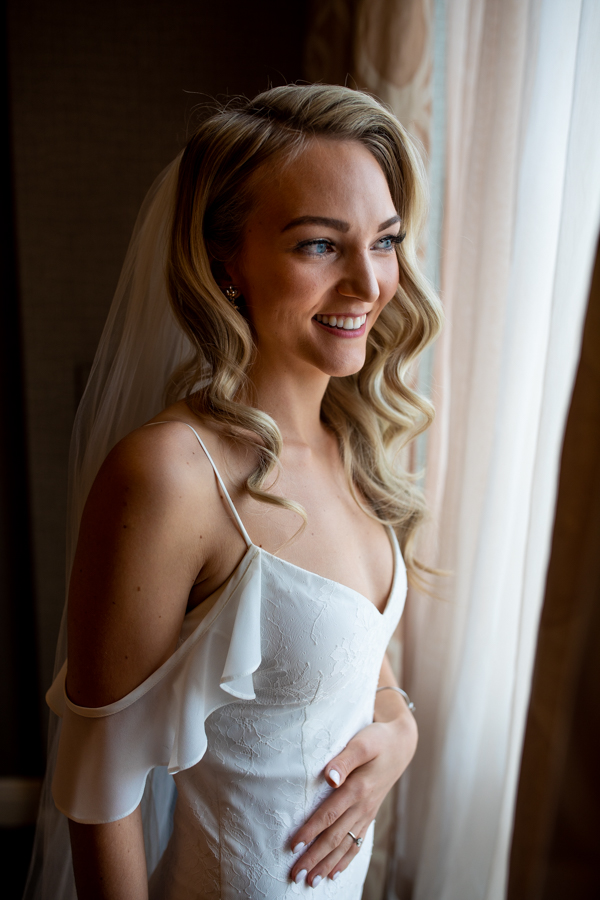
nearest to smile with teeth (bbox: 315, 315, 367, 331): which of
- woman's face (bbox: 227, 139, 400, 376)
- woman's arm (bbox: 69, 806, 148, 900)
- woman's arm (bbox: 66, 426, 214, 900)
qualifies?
woman's face (bbox: 227, 139, 400, 376)

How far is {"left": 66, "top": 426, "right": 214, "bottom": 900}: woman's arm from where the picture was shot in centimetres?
86

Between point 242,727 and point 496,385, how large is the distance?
851 millimetres

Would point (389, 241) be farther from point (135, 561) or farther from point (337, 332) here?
point (135, 561)

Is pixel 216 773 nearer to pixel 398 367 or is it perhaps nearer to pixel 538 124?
Answer: pixel 398 367

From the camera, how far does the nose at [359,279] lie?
986mm

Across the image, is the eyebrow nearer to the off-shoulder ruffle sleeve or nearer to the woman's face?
the woman's face

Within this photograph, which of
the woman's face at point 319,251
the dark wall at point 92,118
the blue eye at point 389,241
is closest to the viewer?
the woman's face at point 319,251

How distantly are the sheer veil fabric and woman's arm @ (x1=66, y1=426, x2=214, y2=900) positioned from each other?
28cm

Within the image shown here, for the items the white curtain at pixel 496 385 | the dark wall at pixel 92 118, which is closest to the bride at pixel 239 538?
the white curtain at pixel 496 385

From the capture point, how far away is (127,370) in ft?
3.79

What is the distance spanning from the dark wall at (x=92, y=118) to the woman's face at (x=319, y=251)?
1078mm

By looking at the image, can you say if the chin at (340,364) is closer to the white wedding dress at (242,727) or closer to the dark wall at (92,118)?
the white wedding dress at (242,727)

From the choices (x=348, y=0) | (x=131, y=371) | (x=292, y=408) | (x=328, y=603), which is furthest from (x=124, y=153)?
(x=328, y=603)

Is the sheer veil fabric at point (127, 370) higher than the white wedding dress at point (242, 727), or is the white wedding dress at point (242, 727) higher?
the sheer veil fabric at point (127, 370)
